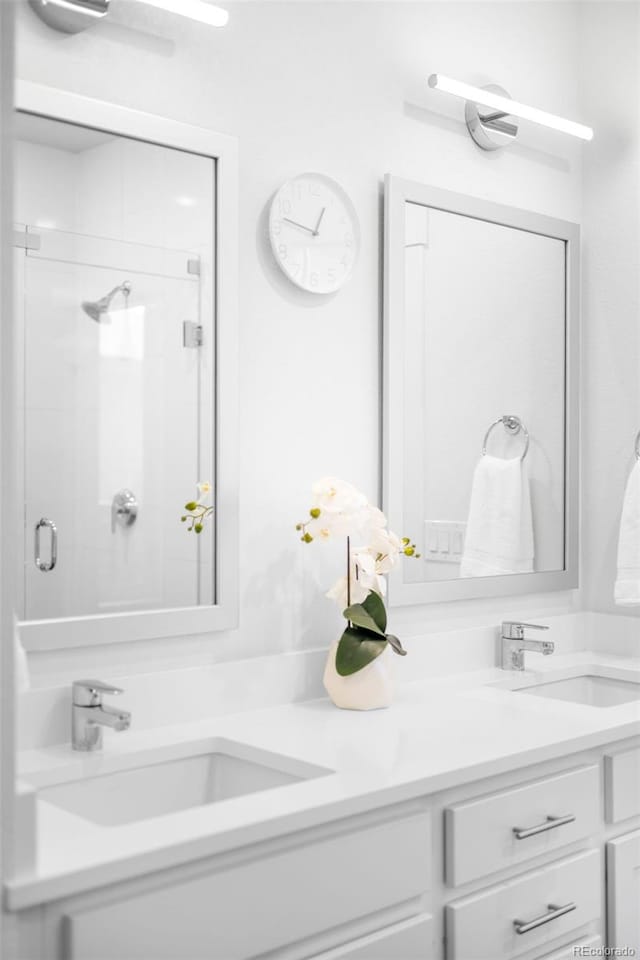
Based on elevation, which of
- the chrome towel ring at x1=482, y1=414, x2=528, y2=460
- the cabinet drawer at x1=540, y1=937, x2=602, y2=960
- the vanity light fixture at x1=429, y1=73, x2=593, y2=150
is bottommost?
the cabinet drawer at x1=540, y1=937, x2=602, y2=960

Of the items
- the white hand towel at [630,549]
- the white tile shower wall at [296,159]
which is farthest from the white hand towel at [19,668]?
the white hand towel at [630,549]

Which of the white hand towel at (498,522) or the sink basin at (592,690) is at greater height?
the white hand towel at (498,522)

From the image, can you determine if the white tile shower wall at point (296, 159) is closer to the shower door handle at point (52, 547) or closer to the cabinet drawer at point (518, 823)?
the shower door handle at point (52, 547)

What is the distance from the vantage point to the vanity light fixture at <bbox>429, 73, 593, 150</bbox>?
2137 mm

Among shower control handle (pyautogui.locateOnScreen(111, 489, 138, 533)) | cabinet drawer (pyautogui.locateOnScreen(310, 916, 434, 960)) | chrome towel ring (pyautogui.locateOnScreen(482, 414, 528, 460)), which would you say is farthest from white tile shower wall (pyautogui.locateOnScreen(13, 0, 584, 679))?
cabinet drawer (pyautogui.locateOnScreen(310, 916, 434, 960))

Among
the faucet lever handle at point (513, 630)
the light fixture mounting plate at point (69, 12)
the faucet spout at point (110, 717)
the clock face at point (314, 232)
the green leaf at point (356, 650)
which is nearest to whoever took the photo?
the faucet spout at point (110, 717)

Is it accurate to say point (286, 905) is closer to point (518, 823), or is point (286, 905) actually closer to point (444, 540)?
point (518, 823)

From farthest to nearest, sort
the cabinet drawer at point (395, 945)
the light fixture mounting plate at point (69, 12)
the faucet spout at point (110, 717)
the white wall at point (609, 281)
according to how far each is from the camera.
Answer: the white wall at point (609, 281) → the light fixture mounting plate at point (69, 12) → the faucet spout at point (110, 717) → the cabinet drawer at point (395, 945)

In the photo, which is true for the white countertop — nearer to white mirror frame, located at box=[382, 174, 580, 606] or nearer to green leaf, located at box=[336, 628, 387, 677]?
green leaf, located at box=[336, 628, 387, 677]

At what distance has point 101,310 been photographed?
1649 mm

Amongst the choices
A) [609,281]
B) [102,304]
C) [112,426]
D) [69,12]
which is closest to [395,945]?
[112,426]

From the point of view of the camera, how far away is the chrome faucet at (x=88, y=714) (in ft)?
5.01

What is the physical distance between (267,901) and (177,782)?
37 centimetres

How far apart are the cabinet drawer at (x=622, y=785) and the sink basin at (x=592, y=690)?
436 mm
